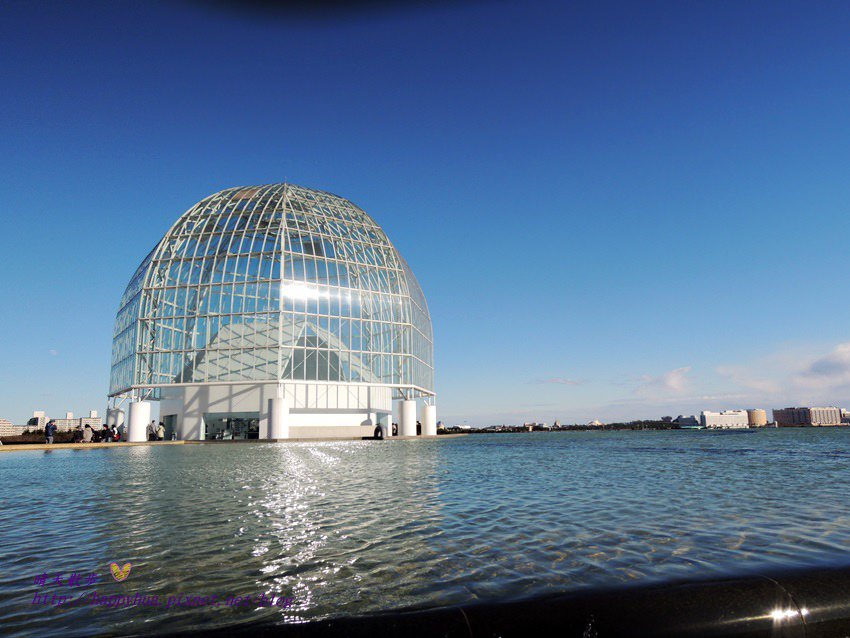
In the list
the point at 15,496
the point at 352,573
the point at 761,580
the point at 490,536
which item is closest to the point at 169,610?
the point at 352,573

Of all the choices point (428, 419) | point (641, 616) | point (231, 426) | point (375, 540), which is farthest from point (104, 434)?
point (641, 616)

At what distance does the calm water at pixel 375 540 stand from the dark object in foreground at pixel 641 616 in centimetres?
160

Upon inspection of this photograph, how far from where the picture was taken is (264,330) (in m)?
57.6

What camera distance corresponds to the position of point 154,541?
8.22m

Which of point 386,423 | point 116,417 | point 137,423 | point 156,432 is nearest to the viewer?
point 137,423

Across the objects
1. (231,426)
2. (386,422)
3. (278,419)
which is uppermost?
A: (278,419)

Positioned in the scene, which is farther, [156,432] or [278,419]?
[156,432]

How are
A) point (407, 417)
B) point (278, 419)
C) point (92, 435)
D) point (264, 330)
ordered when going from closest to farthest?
point (92, 435), point (278, 419), point (264, 330), point (407, 417)

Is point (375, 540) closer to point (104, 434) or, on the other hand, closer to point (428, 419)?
point (104, 434)

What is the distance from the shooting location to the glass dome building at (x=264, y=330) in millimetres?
57094

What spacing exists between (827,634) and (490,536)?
483 centimetres

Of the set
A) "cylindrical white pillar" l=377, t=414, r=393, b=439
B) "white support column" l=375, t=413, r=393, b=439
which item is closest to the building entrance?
"white support column" l=375, t=413, r=393, b=439

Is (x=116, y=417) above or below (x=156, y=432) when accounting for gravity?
above

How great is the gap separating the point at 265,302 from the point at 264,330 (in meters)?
2.87
